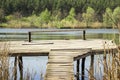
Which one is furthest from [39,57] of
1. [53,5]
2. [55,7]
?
[53,5]

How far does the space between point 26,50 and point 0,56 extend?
3975 millimetres

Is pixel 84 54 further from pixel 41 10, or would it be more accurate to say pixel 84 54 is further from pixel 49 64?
pixel 41 10

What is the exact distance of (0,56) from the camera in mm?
7004

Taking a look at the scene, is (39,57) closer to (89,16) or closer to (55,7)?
(89,16)

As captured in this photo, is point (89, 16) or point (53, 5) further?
point (53, 5)

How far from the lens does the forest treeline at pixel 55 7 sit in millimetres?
88562

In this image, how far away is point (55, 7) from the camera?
9412cm

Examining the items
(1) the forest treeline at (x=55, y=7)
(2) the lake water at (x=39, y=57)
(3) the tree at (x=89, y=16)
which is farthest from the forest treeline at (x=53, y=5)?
(2) the lake water at (x=39, y=57)

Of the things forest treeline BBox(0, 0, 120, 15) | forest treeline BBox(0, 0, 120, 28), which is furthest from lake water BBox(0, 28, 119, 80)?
forest treeline BBox(0, 0, 120, 15)

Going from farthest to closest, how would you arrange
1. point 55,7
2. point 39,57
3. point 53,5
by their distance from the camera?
point 53,5, point 55,7, point 39,57

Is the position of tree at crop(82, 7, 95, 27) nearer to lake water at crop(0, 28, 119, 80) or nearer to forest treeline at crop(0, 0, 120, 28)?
forest treeline at crop(0, 0, 120, 28)

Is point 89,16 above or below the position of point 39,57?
above

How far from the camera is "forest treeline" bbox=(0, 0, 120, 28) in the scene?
88.6 meters

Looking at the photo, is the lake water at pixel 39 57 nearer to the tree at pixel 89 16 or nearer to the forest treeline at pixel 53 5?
the tree at pixel 89 16
